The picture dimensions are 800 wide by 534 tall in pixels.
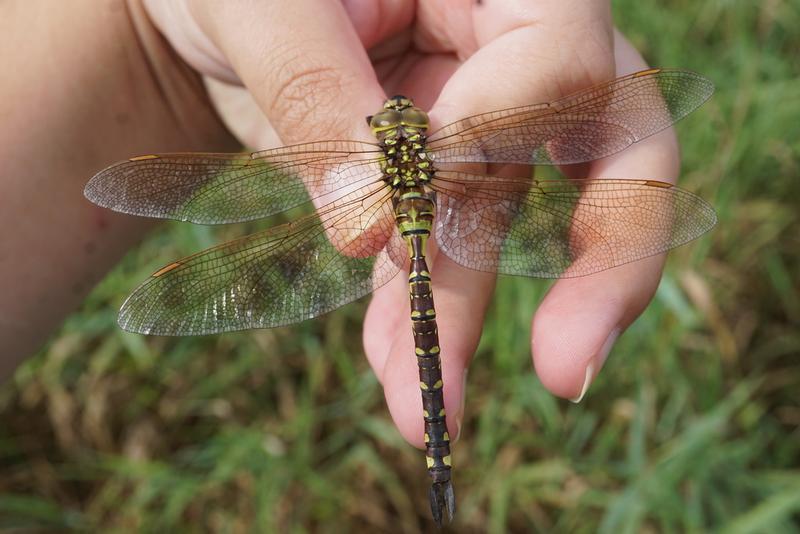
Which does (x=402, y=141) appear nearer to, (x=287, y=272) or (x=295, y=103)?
(x=295, y=103)

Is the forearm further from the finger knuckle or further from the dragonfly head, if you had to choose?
the dragonfly head

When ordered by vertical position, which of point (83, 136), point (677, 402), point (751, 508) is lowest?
point (751, 508)

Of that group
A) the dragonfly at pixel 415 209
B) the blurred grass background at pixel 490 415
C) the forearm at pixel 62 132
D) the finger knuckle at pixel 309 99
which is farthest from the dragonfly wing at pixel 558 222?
the forearm at pixel 62 132

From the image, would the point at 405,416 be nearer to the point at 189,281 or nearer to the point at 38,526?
the point at 189,281

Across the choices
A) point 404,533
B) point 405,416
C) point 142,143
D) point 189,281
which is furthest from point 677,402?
point 142,143

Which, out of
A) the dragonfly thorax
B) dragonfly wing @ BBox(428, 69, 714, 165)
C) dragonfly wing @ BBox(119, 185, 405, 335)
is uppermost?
dragonfly wing @ BBox(428, 69, 714, 165)

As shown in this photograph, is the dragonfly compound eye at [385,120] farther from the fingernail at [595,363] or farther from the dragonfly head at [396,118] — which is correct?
the fingernail at [595,363]

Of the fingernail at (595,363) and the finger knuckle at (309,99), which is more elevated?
the finger knuckle at (309,99)

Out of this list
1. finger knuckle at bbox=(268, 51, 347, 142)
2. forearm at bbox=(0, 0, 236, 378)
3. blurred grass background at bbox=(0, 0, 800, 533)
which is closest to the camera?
finger knuckle at bbox=(268, 51, 347, 142)

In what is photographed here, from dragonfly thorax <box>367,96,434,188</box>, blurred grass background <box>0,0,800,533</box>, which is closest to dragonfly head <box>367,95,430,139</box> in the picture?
dragonfly thorax <box>367,96,434,188</box>
